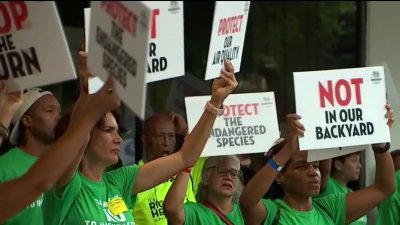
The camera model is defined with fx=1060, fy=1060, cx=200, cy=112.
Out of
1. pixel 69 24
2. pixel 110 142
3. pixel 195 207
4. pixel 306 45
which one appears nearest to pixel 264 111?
pixel 195 207

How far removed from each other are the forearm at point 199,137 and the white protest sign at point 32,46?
130 cm

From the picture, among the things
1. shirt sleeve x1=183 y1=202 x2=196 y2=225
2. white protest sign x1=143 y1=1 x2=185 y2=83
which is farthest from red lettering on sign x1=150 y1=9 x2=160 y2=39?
shirt sleeve x1=183 y1=202 x2=196 y2=225

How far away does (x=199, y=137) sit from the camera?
5.12 metres

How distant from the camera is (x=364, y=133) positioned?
596cm

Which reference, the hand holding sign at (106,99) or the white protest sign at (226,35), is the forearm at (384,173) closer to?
the white protest sign at (226,35)

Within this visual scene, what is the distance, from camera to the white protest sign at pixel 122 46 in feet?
11.7

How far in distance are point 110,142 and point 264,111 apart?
140 centimetres

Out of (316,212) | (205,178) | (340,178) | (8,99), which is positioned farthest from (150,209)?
(8,99)

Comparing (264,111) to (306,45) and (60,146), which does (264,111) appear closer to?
(60,146)

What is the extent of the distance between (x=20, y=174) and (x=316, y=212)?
1782 mm

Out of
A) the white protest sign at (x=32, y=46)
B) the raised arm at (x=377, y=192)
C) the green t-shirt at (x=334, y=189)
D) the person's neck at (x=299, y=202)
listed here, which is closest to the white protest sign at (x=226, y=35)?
the person's neck at (x=299, y=202)

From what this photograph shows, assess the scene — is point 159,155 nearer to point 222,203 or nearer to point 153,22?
point 222,203

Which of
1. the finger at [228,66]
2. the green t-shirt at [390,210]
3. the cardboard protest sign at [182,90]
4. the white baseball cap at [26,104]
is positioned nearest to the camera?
the finger at [228,66]

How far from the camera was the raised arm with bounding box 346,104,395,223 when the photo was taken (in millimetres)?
6125
